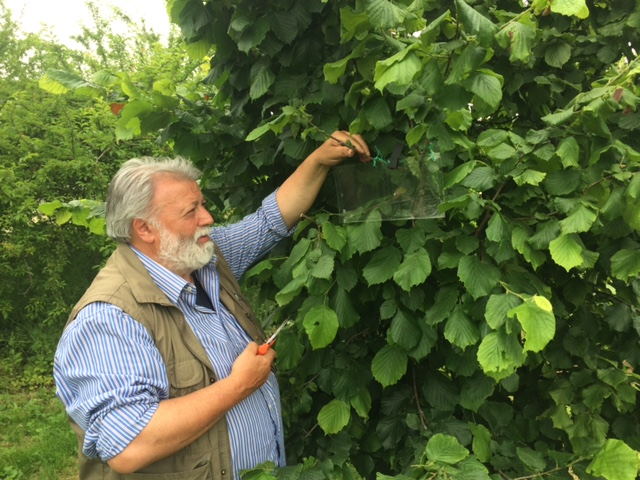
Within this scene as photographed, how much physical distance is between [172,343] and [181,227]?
0.49 m

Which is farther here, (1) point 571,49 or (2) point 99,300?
(1) point 571,49

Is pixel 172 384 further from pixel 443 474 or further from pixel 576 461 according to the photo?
pixel 576 461

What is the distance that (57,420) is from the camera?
5656 millimetres

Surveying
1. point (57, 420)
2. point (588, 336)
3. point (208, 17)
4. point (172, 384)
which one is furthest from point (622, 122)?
point (57, 420)

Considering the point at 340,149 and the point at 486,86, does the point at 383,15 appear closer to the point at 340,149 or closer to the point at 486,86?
the point at 486,86

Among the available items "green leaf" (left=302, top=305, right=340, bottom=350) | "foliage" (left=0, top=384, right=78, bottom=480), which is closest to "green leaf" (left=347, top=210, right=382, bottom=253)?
"green leaf" (left=302, top=305, right=340, bottom=350)

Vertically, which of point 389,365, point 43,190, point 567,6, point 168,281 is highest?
point 567,6

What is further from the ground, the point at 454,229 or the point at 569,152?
the point at 569,152

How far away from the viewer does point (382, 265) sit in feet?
6.01

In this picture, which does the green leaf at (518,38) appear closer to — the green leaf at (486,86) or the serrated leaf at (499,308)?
the green leaf at (486,86)

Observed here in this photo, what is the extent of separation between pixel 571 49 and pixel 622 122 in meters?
0.46

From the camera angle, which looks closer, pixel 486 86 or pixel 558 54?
pixel 486 86

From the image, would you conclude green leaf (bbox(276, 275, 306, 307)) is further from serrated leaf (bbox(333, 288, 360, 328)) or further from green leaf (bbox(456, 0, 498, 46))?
green leaf (bbox(456, 0, 498, 46))

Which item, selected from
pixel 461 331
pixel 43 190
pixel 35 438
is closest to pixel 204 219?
pixel 461 331
